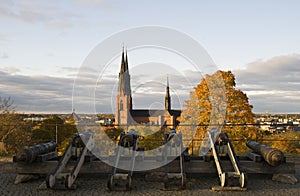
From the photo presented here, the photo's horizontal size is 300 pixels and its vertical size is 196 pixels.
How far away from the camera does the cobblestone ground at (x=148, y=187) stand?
5.59 m

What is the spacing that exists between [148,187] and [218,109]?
1389cm

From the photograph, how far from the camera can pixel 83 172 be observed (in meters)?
6.36

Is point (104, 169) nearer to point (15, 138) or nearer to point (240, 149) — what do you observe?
point (240, 149)

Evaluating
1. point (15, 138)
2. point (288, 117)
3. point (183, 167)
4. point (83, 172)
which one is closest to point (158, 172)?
point (183, 167)

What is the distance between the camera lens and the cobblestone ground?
18.3 ft

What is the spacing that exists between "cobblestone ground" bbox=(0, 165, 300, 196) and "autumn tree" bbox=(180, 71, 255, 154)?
11616mm

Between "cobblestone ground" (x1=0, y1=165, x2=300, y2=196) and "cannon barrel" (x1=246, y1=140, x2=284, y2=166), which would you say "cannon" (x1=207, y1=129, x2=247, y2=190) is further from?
"cannon barrel" (x1=246, y1=140, x2=284, y2=166)

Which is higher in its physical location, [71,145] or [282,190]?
[71,145]

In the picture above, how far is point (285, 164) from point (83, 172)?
3.97 metres

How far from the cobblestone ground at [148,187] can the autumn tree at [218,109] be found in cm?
1162

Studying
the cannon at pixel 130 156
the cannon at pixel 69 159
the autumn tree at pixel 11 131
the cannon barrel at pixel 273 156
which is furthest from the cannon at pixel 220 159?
the autumn tree at pixel 11 131

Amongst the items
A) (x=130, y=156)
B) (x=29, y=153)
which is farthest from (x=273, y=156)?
(x=29, y=153)

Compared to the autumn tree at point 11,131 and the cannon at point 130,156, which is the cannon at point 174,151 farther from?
the autumn tree at point 11,131

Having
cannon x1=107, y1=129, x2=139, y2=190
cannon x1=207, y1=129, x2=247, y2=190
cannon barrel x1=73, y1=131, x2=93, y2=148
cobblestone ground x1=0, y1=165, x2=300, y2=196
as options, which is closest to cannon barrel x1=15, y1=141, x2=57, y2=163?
cobblestone ground x1=0, y1=165, x2=300, y2=196
